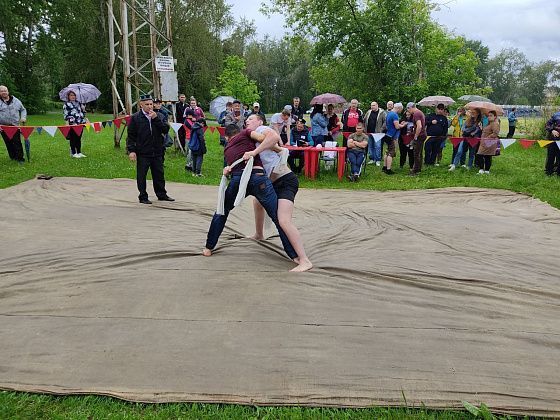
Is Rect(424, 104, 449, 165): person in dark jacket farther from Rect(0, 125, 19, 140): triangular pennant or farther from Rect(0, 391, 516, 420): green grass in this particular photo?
Rect(0, 391, 516, 420): green grass

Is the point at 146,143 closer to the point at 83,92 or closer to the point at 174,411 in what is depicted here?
the point at 174,411

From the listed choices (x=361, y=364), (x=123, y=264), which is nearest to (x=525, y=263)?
(x=361, y=364)

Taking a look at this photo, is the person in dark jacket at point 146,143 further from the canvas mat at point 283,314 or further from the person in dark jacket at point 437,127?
the person in dark jacket at point 437,127

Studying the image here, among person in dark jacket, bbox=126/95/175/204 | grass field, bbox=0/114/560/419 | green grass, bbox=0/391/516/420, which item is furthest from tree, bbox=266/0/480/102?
green grass, bbox=0/391/516/420

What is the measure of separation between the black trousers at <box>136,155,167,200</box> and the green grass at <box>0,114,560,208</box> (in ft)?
3.01

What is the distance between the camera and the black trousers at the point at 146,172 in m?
7.38

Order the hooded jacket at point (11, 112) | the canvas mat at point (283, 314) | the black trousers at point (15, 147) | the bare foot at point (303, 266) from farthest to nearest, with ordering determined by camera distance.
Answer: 1. the black trousers at point (15, 147)
2. the hooded jacket at point (11, 112)
3. the bare foot at point (303, 266)
4. the canvas mat at point (283, 314)

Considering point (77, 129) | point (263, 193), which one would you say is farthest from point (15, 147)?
point (263, 193)

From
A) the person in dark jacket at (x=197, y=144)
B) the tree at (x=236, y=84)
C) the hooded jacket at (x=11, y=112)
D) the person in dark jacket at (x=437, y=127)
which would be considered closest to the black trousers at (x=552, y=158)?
the person in dark jacket at (x=437, y=127)

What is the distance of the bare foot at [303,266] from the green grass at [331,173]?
473 cm

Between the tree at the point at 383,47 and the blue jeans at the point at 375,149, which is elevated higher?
the tree at the point at 383,47

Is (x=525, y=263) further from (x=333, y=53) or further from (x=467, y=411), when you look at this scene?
(x=333, y=53)

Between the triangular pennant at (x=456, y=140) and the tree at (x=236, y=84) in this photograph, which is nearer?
the triangular pennant at (x=456, y=140)

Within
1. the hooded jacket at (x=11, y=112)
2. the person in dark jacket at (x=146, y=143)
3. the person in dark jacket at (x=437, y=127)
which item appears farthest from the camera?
the person in dark jacket at (x=437, y=127)
